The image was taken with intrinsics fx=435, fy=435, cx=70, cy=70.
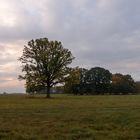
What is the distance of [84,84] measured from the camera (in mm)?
155125

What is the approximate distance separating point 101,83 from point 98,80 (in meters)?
1.56

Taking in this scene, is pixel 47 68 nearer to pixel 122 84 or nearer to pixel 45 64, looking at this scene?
pixel 45 64

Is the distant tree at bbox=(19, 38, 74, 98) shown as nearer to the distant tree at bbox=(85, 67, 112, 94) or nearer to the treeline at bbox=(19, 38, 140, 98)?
the treeline at bbox=(19, 38, 140, 98)

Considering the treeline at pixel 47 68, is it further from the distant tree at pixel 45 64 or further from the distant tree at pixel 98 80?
the distant tree at pixel 98 80

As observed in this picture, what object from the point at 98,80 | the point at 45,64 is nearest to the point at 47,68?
the point at 45,64

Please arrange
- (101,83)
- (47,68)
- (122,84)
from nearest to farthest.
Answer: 1. (47,68)
2. (101,83)
3. (122,84)

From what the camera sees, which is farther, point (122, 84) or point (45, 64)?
point (122, 84)

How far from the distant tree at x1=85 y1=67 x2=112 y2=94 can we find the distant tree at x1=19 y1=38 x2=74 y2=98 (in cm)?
6816

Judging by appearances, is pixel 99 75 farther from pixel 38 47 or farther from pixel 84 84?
pixel 38 47

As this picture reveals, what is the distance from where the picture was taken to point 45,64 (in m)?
86.0

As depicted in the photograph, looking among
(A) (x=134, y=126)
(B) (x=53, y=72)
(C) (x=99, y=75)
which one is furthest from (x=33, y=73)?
(C) (x=99, y=75)

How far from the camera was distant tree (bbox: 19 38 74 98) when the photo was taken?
84688mm

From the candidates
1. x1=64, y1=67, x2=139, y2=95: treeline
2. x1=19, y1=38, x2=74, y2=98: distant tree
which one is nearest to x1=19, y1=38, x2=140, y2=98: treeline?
x1=19, y1=38, x2=74, y2=98: distant tree

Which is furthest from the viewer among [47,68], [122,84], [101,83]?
[122,84]
